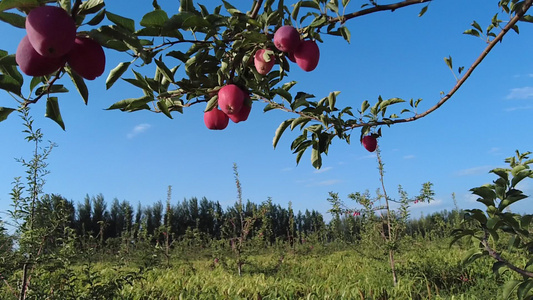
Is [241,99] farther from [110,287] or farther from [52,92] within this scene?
[110,287]

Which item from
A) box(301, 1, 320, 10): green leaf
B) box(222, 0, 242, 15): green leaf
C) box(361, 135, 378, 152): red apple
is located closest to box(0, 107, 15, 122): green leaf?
box(222, 0, 242, 15): green leaf

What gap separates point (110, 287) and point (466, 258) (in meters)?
2.63

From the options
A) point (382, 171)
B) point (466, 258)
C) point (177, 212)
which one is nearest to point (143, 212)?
point (177, 212)

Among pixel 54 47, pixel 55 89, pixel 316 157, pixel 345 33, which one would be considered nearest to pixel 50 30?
pixel 54 47

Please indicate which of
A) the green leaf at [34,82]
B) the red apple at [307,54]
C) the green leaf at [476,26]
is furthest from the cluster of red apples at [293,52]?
the green leaf at [476,26]

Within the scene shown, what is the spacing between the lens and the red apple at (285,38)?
985mm

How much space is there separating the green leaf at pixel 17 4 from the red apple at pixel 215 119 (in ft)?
2.01

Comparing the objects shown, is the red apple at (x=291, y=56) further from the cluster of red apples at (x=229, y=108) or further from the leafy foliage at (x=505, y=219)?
the leafy foliage at (x=505, y=219)

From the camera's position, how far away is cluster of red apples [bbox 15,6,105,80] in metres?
0.68

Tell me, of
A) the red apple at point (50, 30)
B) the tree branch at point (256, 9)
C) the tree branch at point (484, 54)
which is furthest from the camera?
the tree branch at point (484, 54)

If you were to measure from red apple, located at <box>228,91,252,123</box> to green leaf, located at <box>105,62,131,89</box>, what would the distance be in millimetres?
350

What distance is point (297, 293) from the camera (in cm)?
393

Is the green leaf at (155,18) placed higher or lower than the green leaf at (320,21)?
lower

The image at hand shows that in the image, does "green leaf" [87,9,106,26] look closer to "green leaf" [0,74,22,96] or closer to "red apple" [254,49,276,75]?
"green leaf" [0,74,22,96]
